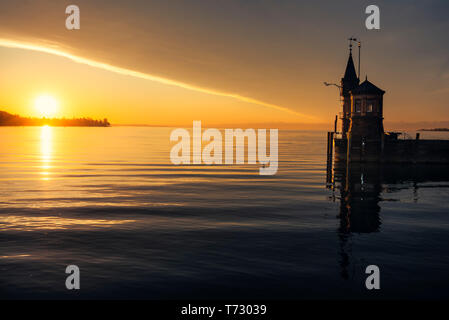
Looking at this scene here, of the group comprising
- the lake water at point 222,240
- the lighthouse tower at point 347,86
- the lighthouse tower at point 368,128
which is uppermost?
the lighthouse tower at point 347,86

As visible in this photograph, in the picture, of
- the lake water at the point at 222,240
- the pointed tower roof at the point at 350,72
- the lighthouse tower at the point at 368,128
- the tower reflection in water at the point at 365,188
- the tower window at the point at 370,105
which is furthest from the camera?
the pointed tower roof at the point at 350,72

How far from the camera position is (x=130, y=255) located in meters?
14.3

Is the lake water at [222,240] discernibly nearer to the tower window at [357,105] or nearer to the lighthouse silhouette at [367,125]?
the lighthouse silhouette at [367,125]

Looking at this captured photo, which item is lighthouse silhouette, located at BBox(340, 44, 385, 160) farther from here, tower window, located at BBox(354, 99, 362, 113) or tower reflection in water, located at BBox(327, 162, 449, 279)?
tower reflection in water, located at BBox(327, 162, 449, 279)

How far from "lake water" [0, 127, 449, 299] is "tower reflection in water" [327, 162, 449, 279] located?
6.3 inches

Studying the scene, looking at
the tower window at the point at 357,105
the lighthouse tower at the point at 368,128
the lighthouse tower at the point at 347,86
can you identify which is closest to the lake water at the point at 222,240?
the lighthouse tower at the point at 368,128

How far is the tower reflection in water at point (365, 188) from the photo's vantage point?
18.2 metres

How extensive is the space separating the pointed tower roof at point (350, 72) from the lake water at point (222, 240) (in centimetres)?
4282

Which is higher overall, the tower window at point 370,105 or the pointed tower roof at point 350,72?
the pointed tower roof at point 350,72

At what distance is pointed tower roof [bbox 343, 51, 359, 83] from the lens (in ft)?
235

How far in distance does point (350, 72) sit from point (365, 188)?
4521cm

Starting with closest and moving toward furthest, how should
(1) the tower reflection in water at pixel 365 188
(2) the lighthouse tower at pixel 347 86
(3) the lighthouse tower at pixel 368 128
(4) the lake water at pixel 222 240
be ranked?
(4) the lake water at pixel 222 240 < (1) the tower reflection in water at pixel 365 188 < (3) the lighthouse tower at pixel 368 128 < (2) the lighthouse tower at pixel 347 86

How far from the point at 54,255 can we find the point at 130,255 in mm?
3054

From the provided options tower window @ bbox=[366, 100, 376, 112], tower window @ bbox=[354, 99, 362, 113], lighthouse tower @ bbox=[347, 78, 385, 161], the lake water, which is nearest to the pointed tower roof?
lighthouse tower @ bbox=[347, 78, 385, 161]
